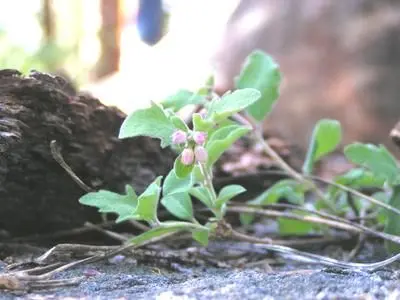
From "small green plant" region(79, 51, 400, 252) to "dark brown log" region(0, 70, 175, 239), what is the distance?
0.26 ft

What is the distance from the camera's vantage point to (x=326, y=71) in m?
1.81

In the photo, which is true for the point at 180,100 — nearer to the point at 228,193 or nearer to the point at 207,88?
the point at 207,88

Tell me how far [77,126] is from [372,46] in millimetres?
1215

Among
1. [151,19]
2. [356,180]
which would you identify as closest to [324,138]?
[356,180]

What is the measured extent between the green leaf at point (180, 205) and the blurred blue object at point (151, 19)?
164cm

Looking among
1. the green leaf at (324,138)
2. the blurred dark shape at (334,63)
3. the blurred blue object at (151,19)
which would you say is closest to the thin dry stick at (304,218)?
the green leaf at (324,138)

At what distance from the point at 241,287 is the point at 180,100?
1.22 ft

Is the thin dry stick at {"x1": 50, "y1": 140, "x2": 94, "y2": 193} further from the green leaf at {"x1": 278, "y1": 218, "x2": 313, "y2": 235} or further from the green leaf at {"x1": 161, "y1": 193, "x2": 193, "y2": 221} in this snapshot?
the green leaf at {"x1": 278, "y1": 218, "x2": 313, "y2": 235}

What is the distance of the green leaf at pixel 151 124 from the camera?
63 centimetres

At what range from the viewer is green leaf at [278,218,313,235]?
0.94 m

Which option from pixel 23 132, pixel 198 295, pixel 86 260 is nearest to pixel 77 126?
pixel 23 132

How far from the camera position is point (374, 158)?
811 mm

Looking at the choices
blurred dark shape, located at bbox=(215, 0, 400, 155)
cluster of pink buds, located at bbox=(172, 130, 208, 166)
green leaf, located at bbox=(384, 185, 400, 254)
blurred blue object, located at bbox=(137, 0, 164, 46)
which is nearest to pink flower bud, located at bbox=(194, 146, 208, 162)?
cluster of pink buds, located at bbox=(172, 130, 208, 166)

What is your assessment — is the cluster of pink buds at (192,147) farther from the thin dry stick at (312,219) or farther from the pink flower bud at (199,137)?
the thin dry stick at (312,219)
